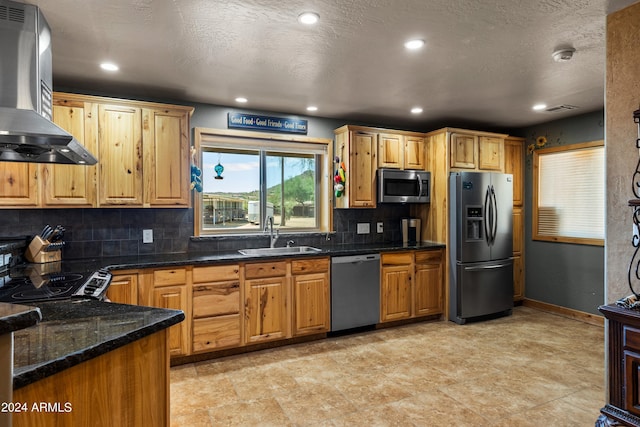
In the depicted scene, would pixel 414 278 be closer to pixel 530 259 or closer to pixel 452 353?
pixel 452 353

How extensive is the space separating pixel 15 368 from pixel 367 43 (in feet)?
7.95

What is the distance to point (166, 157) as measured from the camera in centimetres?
339

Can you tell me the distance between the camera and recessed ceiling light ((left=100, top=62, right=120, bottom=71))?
9.20 feet

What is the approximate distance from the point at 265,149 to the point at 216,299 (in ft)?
5.89

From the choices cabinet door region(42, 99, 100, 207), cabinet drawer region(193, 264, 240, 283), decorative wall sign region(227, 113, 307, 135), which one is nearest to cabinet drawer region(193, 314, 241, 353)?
cabinet drawer region(193, 264, 240, 283)

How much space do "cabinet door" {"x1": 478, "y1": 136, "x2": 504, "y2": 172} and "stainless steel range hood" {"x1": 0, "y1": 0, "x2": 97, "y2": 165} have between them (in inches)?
169

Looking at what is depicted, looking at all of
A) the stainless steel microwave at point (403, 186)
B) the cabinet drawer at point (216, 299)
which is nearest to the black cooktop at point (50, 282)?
the cabinet drawer at point (216, 299)

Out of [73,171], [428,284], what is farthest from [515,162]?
[73,171]

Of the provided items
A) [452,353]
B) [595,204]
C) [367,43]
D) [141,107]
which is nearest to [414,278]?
[452,353]

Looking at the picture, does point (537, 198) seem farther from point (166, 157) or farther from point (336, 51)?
point (166, 157)

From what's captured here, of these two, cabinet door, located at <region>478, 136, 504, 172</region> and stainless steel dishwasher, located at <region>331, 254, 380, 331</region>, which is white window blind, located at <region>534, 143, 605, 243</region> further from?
stainless steel dishwasher, located at <region>331, 254, 380, 331</region>

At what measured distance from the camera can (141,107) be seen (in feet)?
10.8

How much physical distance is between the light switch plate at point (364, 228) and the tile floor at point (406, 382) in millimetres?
1260

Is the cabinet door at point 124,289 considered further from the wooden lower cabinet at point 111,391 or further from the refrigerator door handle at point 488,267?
the refrigerator door handle at point 488,267
